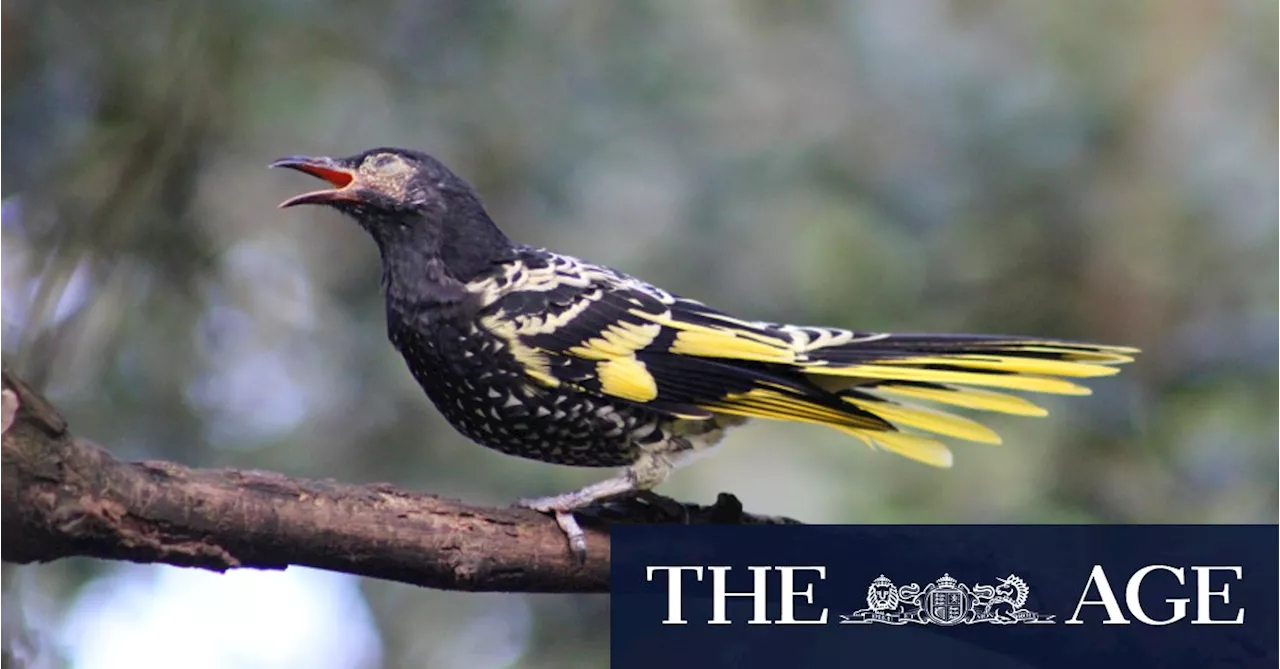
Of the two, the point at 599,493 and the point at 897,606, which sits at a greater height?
the point at 599,493

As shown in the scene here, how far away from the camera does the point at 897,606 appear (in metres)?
1.77

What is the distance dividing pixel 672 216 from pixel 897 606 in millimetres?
1696

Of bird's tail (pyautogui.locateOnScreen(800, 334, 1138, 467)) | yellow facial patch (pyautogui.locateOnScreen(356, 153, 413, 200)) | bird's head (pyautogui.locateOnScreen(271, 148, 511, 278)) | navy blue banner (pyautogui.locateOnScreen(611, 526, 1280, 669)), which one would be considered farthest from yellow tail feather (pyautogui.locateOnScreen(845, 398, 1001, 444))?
Result: yellow facial patch (pyautogui.locateOnScreen(356, 153, 413, 200))

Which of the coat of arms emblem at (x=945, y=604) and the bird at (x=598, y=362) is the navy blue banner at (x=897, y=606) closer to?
the coat of arms emblem at (x=945, y=604)

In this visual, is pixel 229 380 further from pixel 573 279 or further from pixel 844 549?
pixel 844 549

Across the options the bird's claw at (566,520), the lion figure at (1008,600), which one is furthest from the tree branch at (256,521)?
the lion figure at (1008,600)

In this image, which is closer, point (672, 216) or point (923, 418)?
point (923, 418)

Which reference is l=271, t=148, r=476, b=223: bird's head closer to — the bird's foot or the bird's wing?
the bird's wing

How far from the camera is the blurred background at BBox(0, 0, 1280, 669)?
2.57 m

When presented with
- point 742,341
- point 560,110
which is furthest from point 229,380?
point 742,341

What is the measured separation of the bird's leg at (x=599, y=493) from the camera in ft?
6.07

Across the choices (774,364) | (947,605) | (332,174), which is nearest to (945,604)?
(947,605)

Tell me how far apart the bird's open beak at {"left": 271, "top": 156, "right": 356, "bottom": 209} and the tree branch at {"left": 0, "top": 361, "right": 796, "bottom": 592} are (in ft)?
1.19

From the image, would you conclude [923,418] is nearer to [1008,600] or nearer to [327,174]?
[1008,600]
